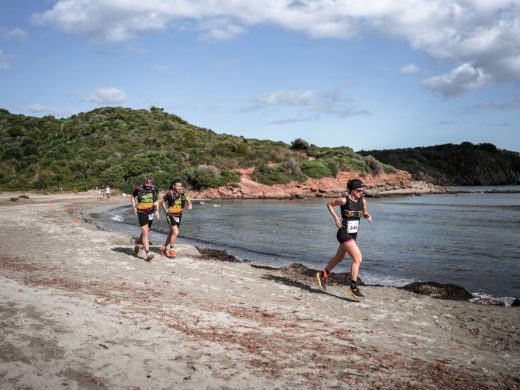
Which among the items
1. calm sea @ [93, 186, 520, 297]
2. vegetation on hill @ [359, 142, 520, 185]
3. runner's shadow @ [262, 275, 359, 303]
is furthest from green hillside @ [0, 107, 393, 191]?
vegetation on hill @ [359, 142, 520, 185]

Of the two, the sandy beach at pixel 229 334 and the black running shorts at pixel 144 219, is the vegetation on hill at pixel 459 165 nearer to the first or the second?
the black running shorts at pixel 144 219

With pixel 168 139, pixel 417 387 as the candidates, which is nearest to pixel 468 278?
pixel 417 387

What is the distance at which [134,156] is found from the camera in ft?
193

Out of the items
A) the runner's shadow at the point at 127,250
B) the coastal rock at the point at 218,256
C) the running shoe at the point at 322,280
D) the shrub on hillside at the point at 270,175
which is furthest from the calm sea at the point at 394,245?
the shrub on hillside at the point at 270,175

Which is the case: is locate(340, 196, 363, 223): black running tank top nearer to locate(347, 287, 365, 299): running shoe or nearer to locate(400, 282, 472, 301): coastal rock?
locate(347, 287, 365, 299): running shoe

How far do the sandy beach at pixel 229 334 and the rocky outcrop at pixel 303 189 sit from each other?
1671 inches

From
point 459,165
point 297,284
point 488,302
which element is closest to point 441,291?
point 488,302

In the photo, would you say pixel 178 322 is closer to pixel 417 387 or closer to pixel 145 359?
pixel 145 359

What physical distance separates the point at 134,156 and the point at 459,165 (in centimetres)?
12103

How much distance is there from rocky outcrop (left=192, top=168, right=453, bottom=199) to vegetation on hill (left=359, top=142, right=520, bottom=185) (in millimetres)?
70736

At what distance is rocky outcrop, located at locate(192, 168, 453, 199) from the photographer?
52.2 m

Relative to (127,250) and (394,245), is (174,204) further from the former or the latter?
(394,245)

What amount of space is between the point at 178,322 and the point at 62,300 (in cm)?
167

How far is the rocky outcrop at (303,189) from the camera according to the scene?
171ft
